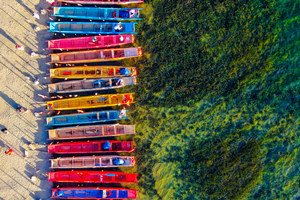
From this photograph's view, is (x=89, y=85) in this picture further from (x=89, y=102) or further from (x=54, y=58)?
(x=54, y=58)

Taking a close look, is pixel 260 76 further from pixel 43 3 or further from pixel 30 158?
pixel 30 158

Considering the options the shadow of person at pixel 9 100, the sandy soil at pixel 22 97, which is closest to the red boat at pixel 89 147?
the sandy soil at pixel 22 97

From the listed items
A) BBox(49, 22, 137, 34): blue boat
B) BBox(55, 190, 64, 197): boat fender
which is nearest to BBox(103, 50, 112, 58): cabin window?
BBox(49, 22, 137, 34): blue boat

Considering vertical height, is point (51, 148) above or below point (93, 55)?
below

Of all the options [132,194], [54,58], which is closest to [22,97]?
[54,58]

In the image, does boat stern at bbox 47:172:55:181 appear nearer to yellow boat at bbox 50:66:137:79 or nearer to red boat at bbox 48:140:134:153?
red boat at bbox 48:140:134:153

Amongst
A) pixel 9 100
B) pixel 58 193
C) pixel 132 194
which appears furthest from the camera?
pixel 9 100
